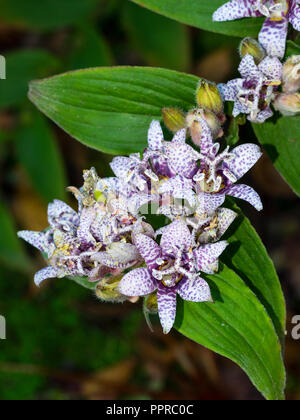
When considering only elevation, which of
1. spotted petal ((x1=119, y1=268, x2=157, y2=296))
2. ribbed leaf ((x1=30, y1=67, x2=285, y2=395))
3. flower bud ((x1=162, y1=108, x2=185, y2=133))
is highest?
ribbed leaf ((x1=30, y1=67, x2=285, y2=395))

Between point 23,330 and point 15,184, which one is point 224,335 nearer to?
point 23,330

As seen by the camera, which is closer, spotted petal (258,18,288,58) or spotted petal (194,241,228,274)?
spotted petal (194,241,228,274)

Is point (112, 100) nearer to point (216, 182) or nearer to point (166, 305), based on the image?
point (216, 182)

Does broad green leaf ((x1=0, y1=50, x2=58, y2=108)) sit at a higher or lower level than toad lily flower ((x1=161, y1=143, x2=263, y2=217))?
higher
